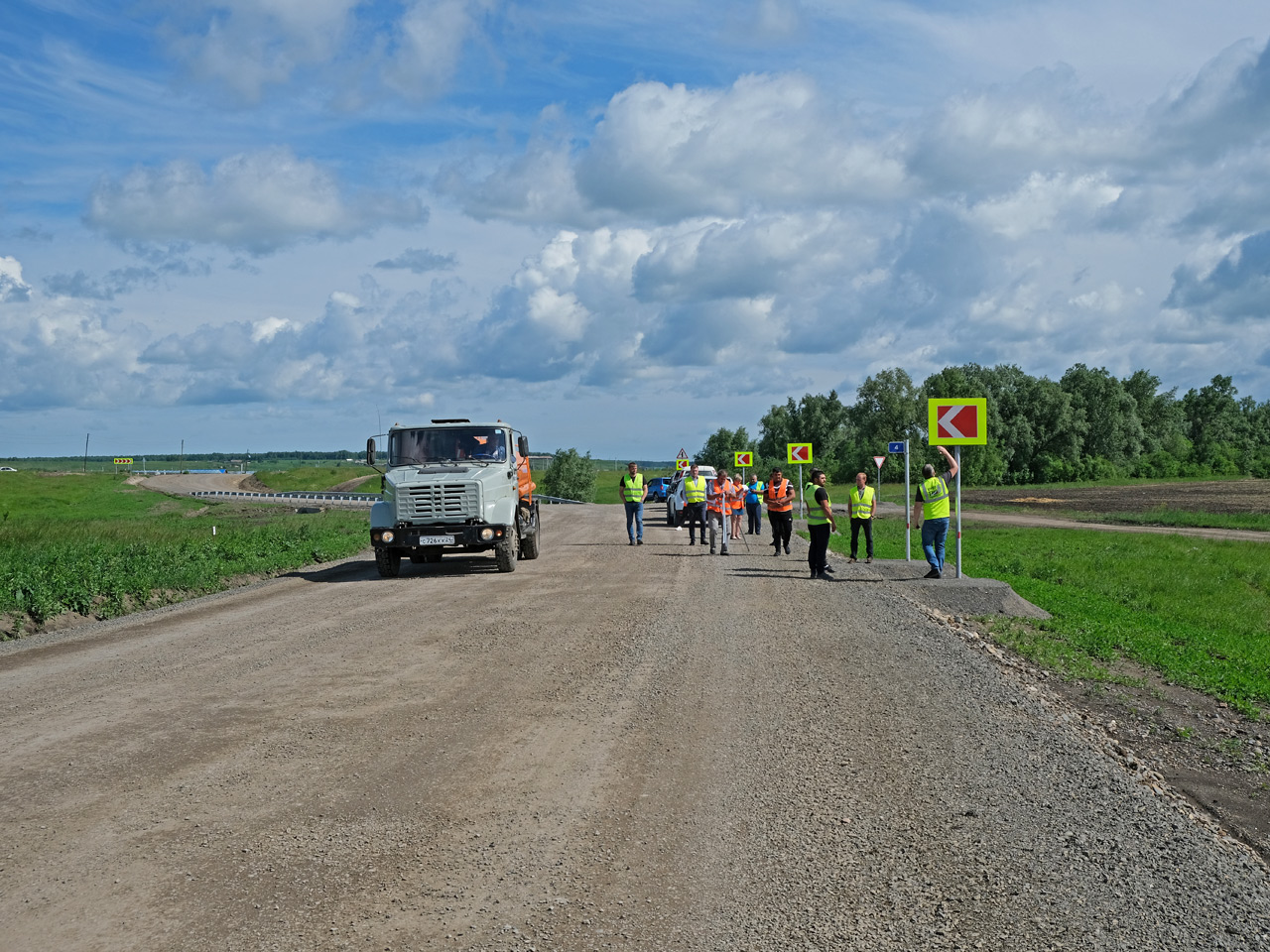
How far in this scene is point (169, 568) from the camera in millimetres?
18359

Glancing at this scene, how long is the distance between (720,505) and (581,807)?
17.6 meters

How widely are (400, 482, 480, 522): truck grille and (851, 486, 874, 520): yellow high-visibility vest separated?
7.18 meters

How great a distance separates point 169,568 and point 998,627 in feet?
44.6

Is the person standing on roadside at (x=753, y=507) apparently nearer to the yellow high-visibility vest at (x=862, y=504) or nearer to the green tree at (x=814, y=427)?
the yellow high-visibility vest at (x=862, y=504)

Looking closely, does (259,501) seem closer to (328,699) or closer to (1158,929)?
(328,699)

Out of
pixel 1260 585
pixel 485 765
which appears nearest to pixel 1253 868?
pixel 485 765

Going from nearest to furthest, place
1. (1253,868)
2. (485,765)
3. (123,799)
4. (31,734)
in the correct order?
(1253,868), (123,799), (485,765), (31,734)

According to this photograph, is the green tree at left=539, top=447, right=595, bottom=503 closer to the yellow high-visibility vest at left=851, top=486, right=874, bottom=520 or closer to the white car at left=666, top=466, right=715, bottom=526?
the white car at left=666, top=466, right=715, bottom=526

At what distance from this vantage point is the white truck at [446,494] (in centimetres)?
1823

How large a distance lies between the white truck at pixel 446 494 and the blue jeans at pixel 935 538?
282 inches

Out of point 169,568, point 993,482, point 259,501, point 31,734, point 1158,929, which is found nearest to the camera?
point 1158,929

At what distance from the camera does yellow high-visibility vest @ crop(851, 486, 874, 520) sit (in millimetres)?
19891

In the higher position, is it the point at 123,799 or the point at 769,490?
the point at 769,490

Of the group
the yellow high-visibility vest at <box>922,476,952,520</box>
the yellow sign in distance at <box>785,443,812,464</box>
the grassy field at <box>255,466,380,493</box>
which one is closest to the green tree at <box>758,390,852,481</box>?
the grassy field at <box>255,466,380,493</box>
